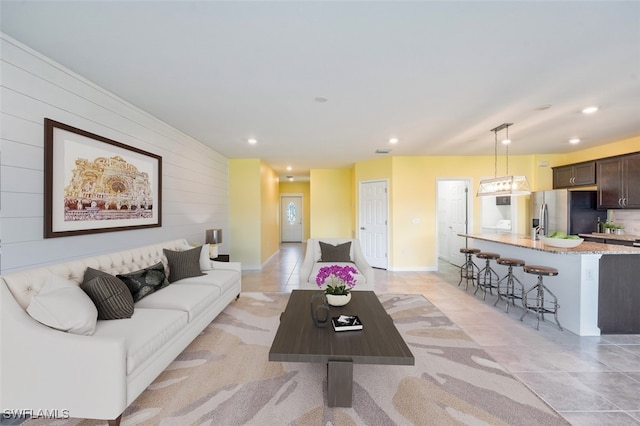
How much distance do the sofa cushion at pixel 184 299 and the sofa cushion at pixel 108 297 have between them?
29 centimetres

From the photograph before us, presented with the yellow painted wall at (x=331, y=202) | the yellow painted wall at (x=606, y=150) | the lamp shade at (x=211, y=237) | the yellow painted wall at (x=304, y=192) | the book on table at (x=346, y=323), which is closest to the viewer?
the book on table at (x=346, y=323)

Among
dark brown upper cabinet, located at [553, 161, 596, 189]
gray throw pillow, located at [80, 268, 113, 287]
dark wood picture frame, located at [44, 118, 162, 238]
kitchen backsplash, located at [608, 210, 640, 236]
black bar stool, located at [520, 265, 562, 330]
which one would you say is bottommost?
black bar stool, located at [520, 265, 562, 330]

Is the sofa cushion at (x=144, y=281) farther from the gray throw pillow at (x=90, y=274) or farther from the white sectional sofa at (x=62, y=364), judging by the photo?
the white sectional sofa at (x=62, y=364)

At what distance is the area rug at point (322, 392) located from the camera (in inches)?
69.1

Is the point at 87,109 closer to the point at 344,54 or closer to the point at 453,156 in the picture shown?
the point at 344,54

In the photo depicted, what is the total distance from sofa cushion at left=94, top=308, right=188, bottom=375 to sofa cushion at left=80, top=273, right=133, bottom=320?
0.06 metres

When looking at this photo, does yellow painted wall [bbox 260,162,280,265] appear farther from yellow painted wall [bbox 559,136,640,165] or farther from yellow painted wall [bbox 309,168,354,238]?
yellow painted wall [bbox 559,136,640,165]

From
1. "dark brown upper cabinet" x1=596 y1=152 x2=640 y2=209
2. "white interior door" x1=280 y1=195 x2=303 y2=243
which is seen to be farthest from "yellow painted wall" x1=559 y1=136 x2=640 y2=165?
"white interior door" x1=280 y1=195 x2=303 y2=243

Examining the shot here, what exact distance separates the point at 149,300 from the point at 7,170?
1.45 m

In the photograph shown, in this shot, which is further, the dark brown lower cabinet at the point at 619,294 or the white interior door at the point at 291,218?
the white interior door at the point at 291,218

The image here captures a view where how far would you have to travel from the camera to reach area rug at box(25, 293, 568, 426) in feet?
5.76

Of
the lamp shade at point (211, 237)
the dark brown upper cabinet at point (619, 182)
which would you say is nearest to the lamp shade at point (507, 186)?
the dark brown upper cabinet at point (619, 182)

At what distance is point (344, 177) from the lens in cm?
825

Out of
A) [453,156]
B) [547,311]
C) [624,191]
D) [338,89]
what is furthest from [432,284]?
[338,89]
